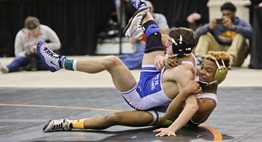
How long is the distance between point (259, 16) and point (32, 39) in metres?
3.72

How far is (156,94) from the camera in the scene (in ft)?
16.5

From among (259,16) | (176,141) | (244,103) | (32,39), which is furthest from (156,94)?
(32,39)

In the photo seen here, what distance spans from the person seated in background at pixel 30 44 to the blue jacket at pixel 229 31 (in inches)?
96.8

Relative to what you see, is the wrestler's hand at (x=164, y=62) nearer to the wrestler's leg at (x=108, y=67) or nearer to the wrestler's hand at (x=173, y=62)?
the wrestler's hand at (x=173, y=62)

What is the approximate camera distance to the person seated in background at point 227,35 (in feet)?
33.4

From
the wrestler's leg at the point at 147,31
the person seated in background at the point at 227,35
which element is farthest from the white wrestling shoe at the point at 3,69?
the wrestler's leg at the point at 147,31

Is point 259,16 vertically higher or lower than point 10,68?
higher

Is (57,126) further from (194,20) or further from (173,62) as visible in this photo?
(194,20)

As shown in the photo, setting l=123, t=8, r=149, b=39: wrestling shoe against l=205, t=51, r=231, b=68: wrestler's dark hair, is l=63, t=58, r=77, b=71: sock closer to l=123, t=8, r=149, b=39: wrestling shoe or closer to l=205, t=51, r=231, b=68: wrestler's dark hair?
l=123, t=8, r=149, b=39: wrestling shoe

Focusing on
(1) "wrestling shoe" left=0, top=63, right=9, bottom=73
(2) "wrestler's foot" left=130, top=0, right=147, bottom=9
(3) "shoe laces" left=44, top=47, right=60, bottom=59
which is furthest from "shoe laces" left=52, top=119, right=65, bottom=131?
(1) "wrestling shoe" left=0, top=63, right=9, bottom=73

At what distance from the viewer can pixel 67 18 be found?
13.7 m

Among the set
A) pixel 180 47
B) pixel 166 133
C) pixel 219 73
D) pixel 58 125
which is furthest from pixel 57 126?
pixel 219 73

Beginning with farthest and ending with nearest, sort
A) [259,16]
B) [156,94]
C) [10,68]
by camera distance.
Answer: [10,68] < [259,16] < [156,94]

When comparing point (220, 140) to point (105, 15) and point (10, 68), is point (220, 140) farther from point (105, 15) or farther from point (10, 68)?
point (105, 15)
